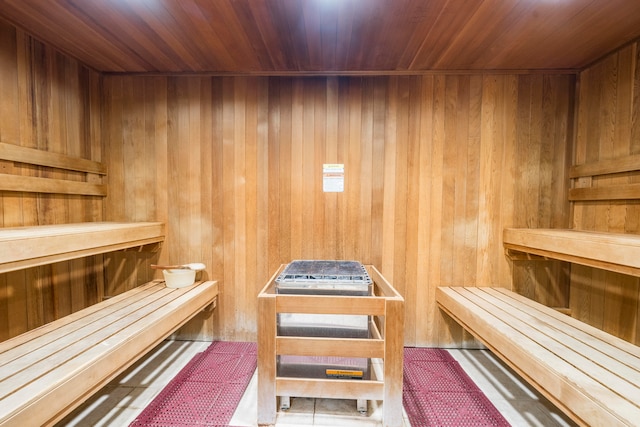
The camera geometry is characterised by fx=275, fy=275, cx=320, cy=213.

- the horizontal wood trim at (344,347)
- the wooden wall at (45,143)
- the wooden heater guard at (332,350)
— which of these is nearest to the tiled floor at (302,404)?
the wooden heater guard at (332,350)

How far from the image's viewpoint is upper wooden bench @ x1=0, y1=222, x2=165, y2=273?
1142 millimetres

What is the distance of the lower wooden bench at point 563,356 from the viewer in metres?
0.98

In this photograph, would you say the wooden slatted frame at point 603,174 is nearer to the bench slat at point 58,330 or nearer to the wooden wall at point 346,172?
the wooden wall at point 346,172

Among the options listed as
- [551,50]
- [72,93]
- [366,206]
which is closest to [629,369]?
[366,206]

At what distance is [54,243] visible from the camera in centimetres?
129

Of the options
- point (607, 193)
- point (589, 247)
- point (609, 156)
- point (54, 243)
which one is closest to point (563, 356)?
point (589, 247)

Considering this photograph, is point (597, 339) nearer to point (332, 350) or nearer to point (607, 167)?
point (607, 167)

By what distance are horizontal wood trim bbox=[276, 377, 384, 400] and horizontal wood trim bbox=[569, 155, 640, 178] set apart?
196cm

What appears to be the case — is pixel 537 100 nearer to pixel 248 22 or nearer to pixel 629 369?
pixel 629 369

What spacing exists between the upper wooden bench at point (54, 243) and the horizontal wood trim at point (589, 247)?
2625 mm

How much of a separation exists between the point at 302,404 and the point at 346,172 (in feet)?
5.08

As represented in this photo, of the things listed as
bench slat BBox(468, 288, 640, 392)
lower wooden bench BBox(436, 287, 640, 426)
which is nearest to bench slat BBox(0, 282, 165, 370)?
lower wooden bench BBox(436, 287, 640, 426)

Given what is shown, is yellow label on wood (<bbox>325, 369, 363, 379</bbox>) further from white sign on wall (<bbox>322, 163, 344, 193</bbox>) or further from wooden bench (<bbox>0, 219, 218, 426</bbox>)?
white sign on wall (<bbox>322, 163, 344, 193</bbox>)

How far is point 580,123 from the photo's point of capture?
80.0 inches
